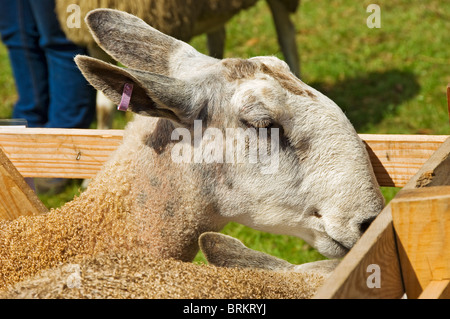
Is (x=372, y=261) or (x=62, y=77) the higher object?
(x=62, y=77)

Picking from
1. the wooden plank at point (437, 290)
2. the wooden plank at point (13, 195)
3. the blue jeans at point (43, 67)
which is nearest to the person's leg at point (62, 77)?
the blue jeans at point (43, 67)

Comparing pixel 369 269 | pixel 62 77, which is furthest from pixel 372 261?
pixel 62 77

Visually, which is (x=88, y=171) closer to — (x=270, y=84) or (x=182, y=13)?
(x=270, y=84)

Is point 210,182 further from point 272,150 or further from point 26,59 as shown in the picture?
point 26,59

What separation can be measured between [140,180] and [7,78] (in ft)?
21.3

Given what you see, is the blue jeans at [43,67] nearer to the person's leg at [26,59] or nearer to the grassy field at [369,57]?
the person's leg at [26,59]

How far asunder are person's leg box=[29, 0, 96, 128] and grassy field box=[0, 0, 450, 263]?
63cm

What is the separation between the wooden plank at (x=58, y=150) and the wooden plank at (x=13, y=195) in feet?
0.58

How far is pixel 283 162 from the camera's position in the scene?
8.81 ft

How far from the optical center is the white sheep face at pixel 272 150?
2633mm

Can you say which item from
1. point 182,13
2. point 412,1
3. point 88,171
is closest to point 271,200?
point 88,171

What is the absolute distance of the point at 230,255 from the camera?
267cm

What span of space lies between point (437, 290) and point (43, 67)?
541cm

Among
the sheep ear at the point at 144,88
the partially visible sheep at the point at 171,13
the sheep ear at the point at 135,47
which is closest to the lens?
the sheep ear at the point at 144,88
